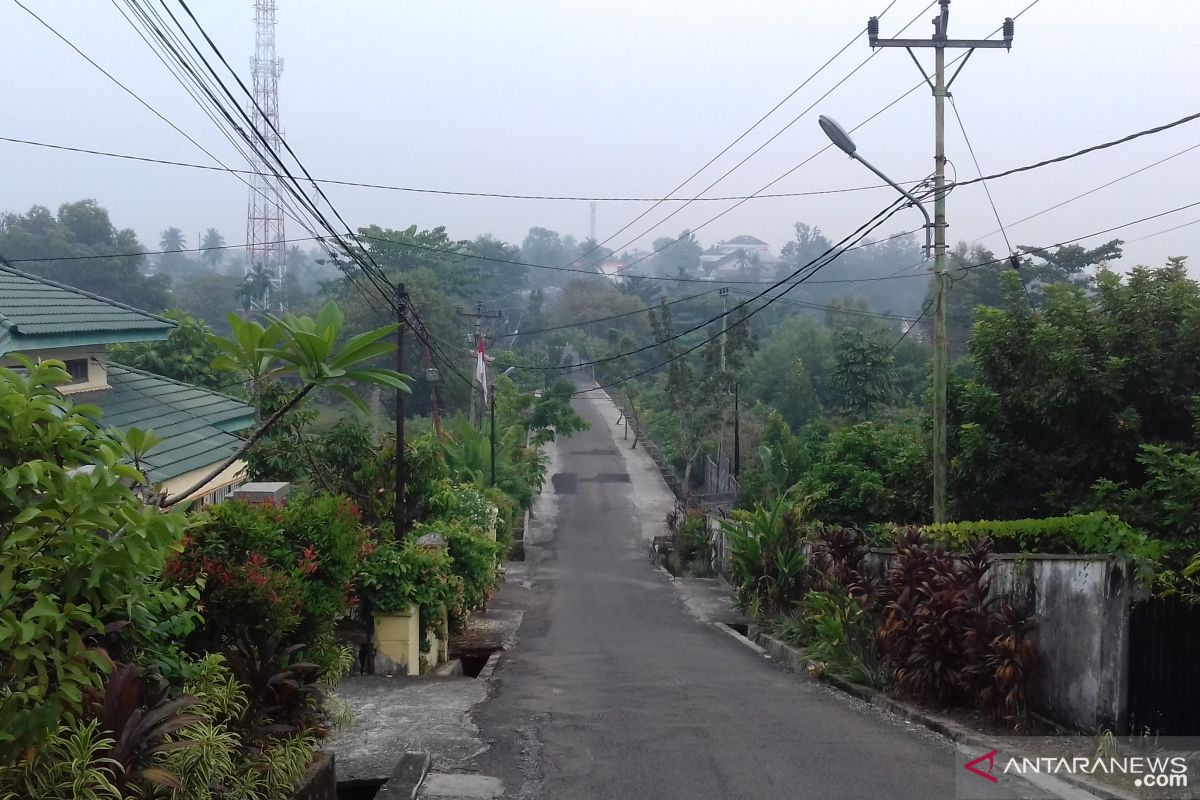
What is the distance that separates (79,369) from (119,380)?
5.05 feet

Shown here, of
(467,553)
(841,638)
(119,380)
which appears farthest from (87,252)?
(841,638)

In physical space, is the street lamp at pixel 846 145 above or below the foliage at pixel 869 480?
above

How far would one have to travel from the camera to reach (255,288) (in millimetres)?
64125

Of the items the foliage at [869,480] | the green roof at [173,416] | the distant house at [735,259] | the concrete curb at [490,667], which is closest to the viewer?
the concrete curb at [490,667]

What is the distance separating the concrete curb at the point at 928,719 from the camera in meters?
6.86

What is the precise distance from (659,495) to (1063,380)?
3045 cm

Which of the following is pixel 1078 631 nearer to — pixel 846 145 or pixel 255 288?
pixel 846 145

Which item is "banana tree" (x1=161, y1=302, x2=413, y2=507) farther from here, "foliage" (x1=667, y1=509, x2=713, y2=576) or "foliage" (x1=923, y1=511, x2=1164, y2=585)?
"foliage" (x1=667, y1=509, x2=713, y2=576)

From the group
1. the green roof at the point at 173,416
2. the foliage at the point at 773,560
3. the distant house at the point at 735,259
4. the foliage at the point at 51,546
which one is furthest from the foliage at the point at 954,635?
the distant house at the point at 735,259

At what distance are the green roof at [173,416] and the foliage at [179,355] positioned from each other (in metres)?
13.7

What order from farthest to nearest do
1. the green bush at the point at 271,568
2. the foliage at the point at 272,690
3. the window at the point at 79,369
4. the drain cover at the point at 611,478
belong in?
the drain cover at the point at 611,478 < the window at the point at 79,369 < the green bush at the point at 271,568 < the foliage at the point at 272,690

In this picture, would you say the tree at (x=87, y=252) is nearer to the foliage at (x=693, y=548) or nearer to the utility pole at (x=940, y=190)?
the foliage at (x=693, y=548)

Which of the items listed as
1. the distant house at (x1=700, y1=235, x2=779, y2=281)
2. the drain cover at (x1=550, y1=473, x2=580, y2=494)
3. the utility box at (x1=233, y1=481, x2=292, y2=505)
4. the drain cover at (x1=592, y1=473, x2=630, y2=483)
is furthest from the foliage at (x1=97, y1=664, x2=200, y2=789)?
the distant house at (x1=700, y1=235, x2=779, y2=281)

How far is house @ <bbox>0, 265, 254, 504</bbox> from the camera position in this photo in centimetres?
1178
